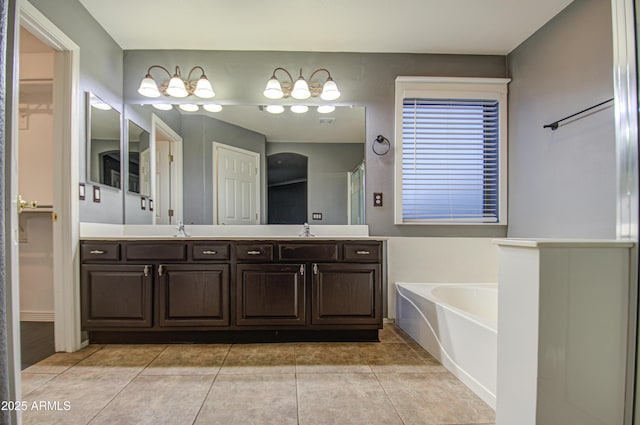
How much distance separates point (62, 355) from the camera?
208 centimetres

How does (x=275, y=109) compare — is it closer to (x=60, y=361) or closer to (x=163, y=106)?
(x=163, y=106)

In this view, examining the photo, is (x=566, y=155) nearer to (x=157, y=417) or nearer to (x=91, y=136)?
(x=157, y=417)

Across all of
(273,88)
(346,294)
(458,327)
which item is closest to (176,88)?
(273,88)

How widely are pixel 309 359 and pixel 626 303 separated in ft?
5.25

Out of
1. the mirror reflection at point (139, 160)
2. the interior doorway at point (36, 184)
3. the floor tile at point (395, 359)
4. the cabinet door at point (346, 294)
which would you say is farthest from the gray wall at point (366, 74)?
the floor tile at point (395, 359)

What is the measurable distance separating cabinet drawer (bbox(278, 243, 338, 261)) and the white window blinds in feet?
2.87

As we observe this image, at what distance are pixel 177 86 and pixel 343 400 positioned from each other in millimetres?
2604

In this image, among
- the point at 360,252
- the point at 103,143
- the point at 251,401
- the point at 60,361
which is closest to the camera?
the point at 251,401

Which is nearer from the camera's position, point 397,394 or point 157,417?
point 157,417

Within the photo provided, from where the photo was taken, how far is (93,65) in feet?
7.66

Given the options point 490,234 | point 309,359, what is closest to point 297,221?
point 309,359

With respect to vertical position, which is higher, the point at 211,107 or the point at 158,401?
the point at 211,107

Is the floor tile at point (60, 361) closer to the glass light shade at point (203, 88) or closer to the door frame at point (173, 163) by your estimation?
the door frame at point (173, 163)

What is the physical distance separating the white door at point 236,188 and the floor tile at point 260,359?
1024mm
